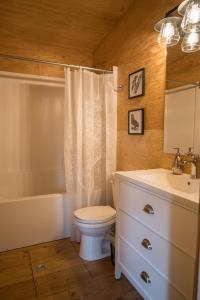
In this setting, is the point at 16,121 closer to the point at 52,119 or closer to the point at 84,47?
the point at 52,119

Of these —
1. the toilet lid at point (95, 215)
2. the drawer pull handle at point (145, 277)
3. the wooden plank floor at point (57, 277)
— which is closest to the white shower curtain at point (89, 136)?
the toilet lid at point (95, 215)

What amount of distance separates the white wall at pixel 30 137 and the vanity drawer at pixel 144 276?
1.81 meters

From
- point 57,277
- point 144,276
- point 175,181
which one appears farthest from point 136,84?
point 57,277

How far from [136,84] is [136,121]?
0.37 metres

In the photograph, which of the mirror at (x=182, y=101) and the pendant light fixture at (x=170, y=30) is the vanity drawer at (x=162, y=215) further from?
the pendant light fixture at (x=170, y=30)

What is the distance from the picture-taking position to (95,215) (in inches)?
73.5

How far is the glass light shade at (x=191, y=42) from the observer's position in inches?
55.1

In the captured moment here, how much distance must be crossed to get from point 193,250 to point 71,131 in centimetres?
156

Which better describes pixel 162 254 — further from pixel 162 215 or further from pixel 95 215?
pixel 95 215

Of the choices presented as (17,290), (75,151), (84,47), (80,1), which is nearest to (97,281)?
(17,290)

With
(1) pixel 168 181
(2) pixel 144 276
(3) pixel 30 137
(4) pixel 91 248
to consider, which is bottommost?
(4) pixel 91 248

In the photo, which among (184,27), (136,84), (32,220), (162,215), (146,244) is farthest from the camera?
(32,220)

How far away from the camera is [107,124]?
2297mm

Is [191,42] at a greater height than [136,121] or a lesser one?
greater
